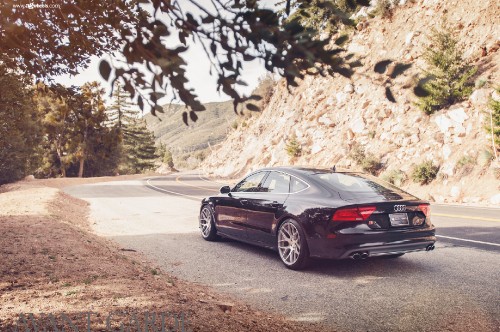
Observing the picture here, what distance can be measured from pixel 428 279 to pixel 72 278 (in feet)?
15.1

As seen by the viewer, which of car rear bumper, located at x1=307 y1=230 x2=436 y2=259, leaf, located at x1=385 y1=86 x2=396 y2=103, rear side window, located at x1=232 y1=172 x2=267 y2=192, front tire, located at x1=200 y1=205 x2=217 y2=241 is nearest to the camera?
leaf, located at x1=385 y1=86 x2=396 y2=103

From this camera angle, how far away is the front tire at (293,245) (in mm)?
5941

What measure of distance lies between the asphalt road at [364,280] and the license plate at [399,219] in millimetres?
730

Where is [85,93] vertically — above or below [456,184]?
above

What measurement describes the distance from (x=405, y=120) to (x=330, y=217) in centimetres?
2241

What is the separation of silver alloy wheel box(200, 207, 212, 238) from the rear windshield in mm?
2964

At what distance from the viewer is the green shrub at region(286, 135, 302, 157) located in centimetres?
3431

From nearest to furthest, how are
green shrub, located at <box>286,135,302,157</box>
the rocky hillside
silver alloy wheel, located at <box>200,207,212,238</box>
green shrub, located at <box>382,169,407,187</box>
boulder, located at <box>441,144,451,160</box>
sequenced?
1. silver alloy wheel, located at <box>200,207,212,238</box>
2. the rocky hillside
3. boulder, located at <box>441,144,451,160</box>
4. green shrub, located at <box>382,169,407,187</box>
5. green shrub, located at <box>286,135,302,157</box>

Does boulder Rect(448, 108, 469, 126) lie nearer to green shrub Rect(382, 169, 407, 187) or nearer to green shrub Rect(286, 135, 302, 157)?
green shrub Rect(382, 169, 407, 187)

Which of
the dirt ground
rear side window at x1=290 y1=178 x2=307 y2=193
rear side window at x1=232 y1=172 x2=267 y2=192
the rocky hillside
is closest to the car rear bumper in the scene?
rear side window at x1=290 y1=178 x2=307 y2=193

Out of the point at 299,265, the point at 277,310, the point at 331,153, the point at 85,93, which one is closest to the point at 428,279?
the point at 299,265

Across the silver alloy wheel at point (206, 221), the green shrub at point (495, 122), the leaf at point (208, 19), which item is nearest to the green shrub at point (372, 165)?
the green shrub at point (495, 122)

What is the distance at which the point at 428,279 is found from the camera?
5574mm

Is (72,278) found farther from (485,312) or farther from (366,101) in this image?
(366,101)
